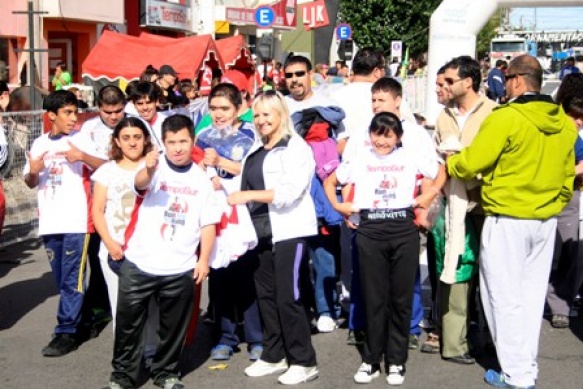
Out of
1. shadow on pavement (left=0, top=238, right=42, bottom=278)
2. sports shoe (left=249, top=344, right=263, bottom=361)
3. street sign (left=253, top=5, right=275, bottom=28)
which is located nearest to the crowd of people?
sports shoe (left=249, top=344, right=263, bottom=361)

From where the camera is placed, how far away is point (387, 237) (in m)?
5.91

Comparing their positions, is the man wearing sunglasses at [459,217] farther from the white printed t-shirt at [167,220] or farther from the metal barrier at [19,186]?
the metal barrier at [19,186]

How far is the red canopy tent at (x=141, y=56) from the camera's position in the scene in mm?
18578

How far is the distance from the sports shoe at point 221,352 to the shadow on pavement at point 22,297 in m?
1.92

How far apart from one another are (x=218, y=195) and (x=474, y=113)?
1870 mm

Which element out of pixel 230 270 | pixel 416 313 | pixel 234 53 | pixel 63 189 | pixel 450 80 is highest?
pixel 234 53

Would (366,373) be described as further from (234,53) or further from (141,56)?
(234,53)

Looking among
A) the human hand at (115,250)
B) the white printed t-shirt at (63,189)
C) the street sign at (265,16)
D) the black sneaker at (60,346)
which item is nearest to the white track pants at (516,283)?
the human hand at (115,250)

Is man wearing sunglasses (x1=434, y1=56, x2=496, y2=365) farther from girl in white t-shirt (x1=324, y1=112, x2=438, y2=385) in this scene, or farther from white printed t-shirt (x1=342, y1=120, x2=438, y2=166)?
girl in white t-shirt (x1=324, y1=112, x2=438, y2=385)

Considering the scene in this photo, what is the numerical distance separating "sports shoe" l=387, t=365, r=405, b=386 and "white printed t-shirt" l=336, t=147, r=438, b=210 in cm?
105

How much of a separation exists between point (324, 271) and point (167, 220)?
2.07 meters


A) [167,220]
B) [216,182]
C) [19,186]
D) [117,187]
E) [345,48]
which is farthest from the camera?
[345,48]

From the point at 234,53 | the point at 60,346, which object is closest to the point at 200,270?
the point at 60,346

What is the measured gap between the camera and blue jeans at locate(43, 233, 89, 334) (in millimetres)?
6633
